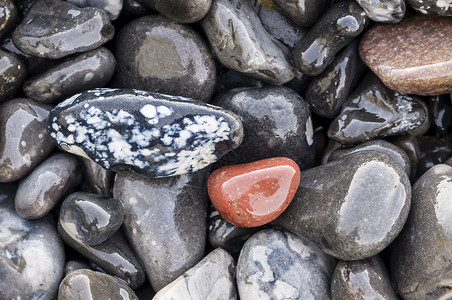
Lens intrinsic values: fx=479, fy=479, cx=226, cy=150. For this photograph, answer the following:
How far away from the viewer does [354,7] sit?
271 centimetres

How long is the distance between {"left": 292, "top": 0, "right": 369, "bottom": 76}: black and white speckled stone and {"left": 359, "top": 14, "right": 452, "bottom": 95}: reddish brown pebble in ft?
0.48

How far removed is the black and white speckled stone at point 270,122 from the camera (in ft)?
9.23

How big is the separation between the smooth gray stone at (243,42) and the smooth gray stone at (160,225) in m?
0.77

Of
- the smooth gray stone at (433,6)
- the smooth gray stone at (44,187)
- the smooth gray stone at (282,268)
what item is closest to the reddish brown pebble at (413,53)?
the smooth gray stone at (433,6)

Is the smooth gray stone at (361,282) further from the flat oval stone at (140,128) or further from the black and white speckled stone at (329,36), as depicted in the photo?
the black and white speckled stone at (329,36)

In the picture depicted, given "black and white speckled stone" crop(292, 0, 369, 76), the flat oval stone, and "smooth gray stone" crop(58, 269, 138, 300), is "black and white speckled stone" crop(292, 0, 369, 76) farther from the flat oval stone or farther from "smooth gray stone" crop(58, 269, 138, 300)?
"smooth gray stone" crop(58, 269, 138, 300)

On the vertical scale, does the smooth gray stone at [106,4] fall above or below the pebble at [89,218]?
above

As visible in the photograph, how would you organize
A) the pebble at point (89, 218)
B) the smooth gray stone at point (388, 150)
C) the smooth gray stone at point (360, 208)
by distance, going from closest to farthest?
1. the smooth gray stone at point (360, 208)
2. the pebble at point (89, 218)
3. the smooth gray stone at point (388, 150)

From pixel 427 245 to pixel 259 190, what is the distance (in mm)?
927

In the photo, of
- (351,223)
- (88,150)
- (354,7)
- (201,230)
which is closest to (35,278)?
(88,150)

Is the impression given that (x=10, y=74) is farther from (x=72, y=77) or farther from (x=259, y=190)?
(x=259, y=190)

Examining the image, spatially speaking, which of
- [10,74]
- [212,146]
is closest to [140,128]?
[212,146]

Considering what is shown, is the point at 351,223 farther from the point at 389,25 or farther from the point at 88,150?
the point at 88,150

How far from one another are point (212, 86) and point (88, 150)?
2.67ft
